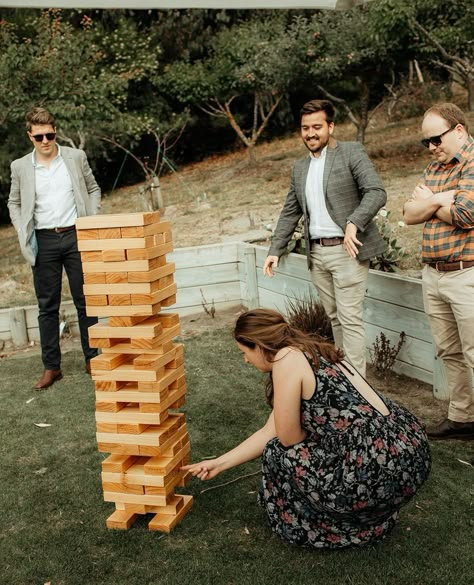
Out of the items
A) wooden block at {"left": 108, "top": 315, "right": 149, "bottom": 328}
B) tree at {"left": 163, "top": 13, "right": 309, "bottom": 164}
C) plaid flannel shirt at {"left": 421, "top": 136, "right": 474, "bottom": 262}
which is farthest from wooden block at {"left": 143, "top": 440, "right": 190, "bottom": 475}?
tree at {"left": 163, "top": 13, "right": 309, "bottom": 164}

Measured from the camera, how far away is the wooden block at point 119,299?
3133 mm

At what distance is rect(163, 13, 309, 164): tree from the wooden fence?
31.6ft

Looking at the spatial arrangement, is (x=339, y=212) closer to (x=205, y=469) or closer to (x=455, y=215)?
(x=455, y=215)

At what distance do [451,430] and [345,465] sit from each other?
144cm

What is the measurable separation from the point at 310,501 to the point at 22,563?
50.1 inches

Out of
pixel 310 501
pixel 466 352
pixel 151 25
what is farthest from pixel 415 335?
pixel 151 25

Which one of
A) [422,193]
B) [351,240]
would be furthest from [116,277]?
[422,193]

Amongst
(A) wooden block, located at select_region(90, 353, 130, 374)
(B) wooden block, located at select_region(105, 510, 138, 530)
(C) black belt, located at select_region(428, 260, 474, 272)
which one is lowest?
(B) wooden block, located at select_region(105, 510, 138, 530)

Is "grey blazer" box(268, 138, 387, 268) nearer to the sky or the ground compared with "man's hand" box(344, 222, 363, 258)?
nearer to the sky

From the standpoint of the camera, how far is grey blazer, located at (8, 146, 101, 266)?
5004 millimetres

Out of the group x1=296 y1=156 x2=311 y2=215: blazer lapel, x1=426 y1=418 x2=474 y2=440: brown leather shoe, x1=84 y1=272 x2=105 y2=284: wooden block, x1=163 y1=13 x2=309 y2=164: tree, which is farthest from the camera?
x1=163 y1=13 x2=309 y2=164: tree

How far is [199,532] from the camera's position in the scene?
3.19 metres

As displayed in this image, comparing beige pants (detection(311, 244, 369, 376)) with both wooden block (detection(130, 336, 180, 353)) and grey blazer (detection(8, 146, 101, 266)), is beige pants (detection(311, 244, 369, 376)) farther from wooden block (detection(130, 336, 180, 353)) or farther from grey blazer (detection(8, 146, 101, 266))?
grey blazer (detection(8, 146, 101, 266))

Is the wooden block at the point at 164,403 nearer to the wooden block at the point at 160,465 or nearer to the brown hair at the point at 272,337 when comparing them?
the wooden block at the point at 160,465
